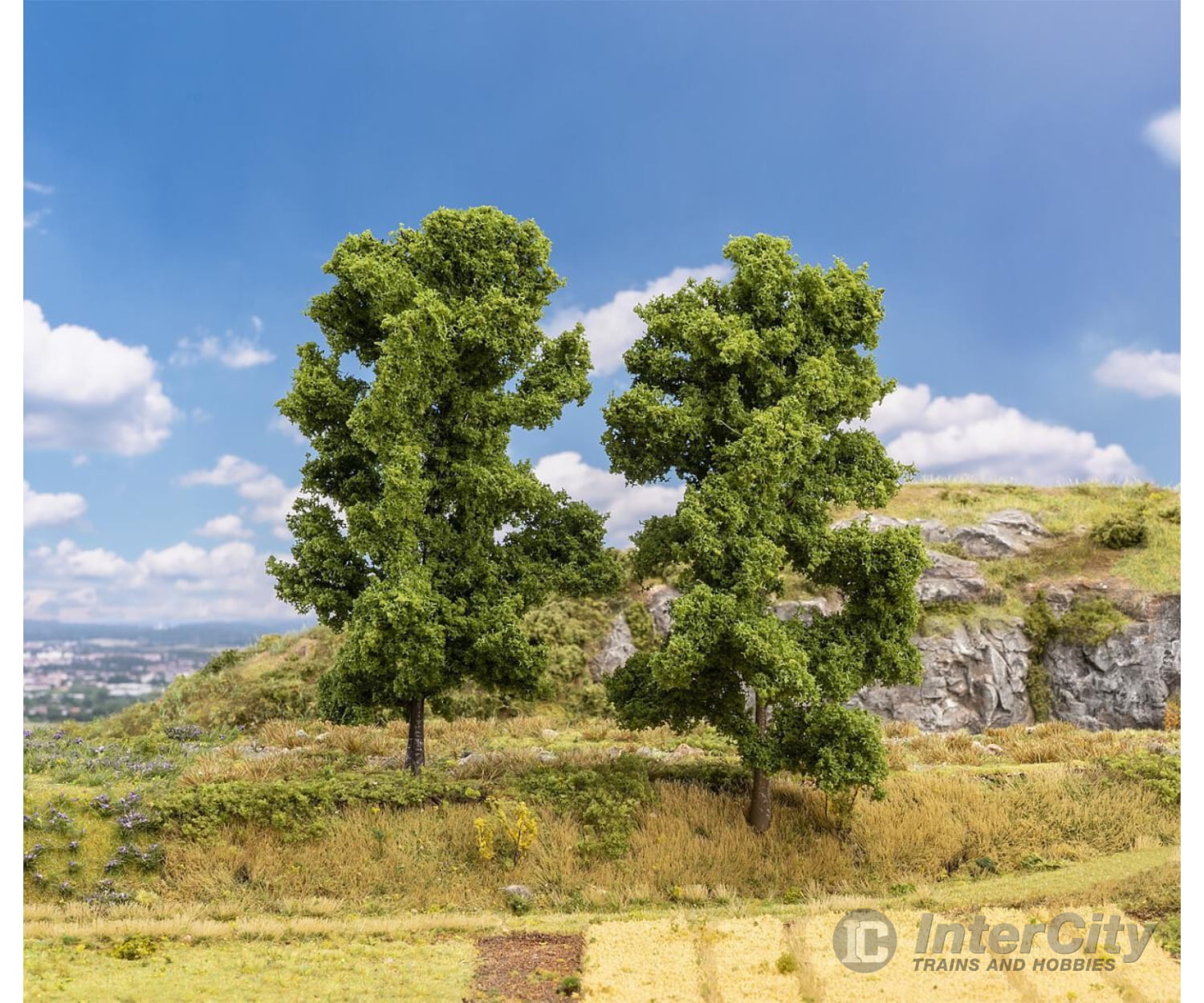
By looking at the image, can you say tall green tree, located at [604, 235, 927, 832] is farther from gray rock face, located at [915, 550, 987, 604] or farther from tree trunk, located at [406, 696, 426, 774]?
gray rock face, located at [915, 550, 987, 604]

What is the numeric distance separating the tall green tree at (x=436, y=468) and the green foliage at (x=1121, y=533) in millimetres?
23249

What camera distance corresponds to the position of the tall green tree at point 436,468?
17328 mm

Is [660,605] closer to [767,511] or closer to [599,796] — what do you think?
[599,796]

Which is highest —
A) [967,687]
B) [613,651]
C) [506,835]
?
[613,651]

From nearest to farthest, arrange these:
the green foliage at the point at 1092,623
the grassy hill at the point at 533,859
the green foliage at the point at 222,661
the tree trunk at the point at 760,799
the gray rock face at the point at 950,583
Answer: the grassy hill at the point at 533,859
the tree trunk at the point at 760,799
the green foliage at the point at 1092,623
the gray rock face at the point at 950,583
the green foliage at the point at 222,661

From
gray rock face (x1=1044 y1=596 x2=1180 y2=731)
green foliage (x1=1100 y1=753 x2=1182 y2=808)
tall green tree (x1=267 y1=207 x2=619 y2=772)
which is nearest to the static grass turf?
tall green tree (x1=267 y1=207 x2=619 y2=772)

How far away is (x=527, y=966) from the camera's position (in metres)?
12.0

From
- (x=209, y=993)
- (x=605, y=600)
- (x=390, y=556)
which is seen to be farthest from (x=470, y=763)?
(x=605, y=600)

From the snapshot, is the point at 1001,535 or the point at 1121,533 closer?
the point at 1121,533

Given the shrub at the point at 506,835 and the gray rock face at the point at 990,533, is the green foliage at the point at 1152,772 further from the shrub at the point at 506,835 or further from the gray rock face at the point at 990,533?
the gray rock face at the point at 990,533

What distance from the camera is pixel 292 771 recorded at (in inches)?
754

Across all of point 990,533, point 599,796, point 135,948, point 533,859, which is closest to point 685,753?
point 599,796

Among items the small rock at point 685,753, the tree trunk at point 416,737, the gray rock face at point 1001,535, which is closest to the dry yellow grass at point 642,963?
the tree trunk at point 416,737

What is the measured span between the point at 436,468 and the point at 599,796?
7.25m
